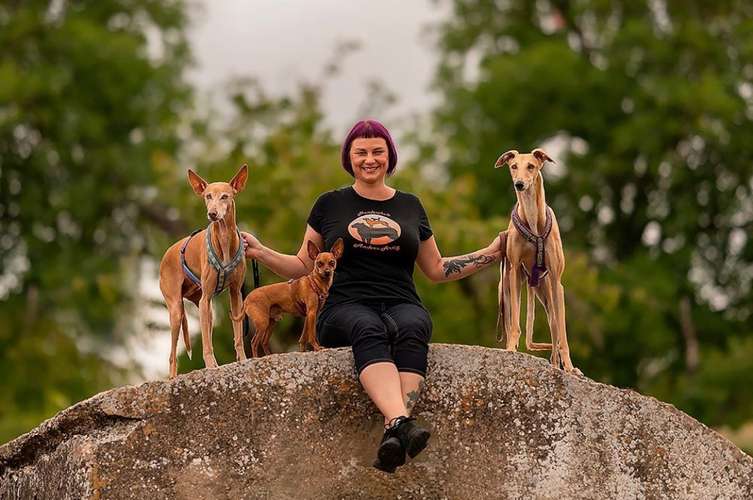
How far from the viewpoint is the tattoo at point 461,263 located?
322 inches

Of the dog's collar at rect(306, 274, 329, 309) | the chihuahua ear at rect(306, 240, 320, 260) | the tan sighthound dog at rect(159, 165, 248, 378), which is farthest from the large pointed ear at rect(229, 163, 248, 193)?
the dog's collar at rect(306, 274, 329, 309)

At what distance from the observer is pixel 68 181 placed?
2606cm

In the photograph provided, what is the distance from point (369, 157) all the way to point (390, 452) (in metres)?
1.68

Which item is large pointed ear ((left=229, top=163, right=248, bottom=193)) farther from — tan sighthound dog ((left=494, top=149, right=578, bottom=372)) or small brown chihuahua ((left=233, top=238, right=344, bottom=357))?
tan sighthound dog ((left=494, top=149, right=578, bottom=372))

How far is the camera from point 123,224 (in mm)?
26344

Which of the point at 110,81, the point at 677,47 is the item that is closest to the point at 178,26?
the point at 110,81

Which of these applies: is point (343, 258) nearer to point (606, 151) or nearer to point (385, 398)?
point (385, 398)

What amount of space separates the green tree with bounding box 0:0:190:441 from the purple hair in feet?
55.4

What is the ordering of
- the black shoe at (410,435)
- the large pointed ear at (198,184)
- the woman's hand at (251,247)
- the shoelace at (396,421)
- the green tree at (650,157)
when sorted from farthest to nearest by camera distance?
the green tree at (650,157) → the woman's hand at (251,247) → the large pointed ear at (198,184) → the shoelace at (396,421) → the black shoe at (410,435)

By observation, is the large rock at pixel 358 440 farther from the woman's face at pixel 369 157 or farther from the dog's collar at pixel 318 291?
the woman's face at pixel 369 157

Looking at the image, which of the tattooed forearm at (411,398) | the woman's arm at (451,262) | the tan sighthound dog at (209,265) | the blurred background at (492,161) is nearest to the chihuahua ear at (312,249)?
the tan sighthound dog at (209,265)

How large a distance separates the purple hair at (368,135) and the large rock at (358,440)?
1.08m

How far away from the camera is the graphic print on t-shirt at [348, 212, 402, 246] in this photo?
7852 millimetres

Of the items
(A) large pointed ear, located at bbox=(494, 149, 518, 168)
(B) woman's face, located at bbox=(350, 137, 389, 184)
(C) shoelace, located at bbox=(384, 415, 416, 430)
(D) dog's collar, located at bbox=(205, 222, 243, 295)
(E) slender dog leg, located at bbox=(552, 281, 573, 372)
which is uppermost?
(B) woman's face, located at bbox=(350, 137, 389, 184)
